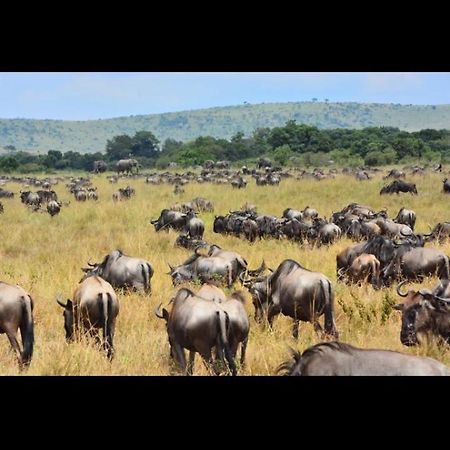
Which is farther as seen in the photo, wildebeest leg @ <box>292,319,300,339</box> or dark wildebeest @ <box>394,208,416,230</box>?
dark wildebeest @ <box>394,208,416,230</box>

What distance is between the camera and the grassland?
729 centimetres

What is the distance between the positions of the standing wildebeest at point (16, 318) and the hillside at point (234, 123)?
6522 inches

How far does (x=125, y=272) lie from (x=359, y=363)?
6.55 meters

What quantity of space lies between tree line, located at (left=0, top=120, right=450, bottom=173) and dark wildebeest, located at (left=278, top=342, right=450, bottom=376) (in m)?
49.6

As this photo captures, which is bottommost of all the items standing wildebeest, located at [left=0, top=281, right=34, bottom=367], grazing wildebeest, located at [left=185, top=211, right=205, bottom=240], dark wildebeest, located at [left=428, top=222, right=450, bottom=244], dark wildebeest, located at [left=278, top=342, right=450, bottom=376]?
grazing wildebeest, located at [left=185, top=211, right=205, bottom=240]

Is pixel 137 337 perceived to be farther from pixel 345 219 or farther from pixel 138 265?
pixel 345 219

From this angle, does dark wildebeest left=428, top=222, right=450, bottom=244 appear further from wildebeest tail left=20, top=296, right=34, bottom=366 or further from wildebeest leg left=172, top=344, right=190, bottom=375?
wildebeest tail left=20, top=296, right=34, bottom=366

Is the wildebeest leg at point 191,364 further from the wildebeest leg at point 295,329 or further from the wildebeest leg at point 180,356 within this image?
the wildebeest leg at point 295,329

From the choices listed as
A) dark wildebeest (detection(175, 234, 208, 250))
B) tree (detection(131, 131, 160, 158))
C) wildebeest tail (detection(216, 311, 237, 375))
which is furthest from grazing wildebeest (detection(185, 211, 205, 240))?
tree (detection(131, 131, 160, 158))

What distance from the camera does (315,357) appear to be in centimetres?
480

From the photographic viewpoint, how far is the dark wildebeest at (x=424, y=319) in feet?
23.7

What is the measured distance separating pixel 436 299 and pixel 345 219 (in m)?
10.5
